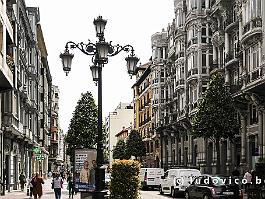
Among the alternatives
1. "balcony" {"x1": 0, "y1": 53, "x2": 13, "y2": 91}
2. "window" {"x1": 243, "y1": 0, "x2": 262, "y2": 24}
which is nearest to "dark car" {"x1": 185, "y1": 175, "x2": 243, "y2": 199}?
"balcony" {"x1": 0, "y1": 53, "x2": 13, "y2": 91}

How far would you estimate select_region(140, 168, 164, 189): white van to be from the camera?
43.7m

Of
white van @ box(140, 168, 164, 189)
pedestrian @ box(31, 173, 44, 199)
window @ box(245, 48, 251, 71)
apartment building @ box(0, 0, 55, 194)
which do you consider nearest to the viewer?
pedestrian @ box(31, 173, 44, 199)

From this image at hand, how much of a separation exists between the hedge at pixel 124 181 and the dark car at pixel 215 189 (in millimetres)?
9039

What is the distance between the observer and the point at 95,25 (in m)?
18.2

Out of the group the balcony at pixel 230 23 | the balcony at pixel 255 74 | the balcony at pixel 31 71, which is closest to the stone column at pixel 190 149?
the balcony at pixel 230 23

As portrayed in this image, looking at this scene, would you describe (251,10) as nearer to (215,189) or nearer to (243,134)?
(243,134)

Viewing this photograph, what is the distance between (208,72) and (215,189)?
27.5 metres

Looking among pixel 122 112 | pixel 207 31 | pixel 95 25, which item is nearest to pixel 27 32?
pixel 207 31

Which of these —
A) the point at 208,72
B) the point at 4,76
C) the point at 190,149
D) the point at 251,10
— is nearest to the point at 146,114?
the point at 190,149

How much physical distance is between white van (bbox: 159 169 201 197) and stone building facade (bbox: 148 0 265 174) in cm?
512

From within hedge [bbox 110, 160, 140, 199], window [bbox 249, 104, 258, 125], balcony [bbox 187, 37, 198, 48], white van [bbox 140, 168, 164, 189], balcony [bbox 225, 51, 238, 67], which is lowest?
white van [bbox 140, 168, 164, 189]

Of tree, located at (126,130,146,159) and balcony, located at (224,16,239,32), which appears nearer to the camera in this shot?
balcony, located at (224,16,239,32)

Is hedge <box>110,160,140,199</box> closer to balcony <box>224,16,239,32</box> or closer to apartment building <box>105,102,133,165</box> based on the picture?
balcony <box>224,16,239,32</box>

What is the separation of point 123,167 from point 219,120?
70.6ft
